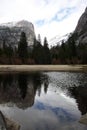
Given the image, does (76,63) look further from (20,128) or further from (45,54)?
(20,128)

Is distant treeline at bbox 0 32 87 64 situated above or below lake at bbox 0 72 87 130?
above

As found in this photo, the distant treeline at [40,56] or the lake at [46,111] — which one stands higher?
the distant treeline at [40,56]

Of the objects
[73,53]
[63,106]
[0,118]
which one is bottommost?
[63,106]

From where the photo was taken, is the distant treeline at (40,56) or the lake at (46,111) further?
the distant treeline at (40,56)

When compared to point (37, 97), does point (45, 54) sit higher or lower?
higher

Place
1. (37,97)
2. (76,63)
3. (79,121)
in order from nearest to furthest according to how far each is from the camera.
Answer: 1. (79,121)
2. (37,97)
3. (76,63)

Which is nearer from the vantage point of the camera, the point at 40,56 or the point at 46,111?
the point at 46,111

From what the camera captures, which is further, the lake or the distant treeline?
the distant treeline

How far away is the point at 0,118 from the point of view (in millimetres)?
12555

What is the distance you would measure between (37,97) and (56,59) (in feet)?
290

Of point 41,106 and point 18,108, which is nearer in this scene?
point 18,108

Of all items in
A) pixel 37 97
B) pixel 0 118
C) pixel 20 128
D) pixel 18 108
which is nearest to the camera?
pixel 0 118

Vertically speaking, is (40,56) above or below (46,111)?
above

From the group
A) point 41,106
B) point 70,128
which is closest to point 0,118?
point 70,128
